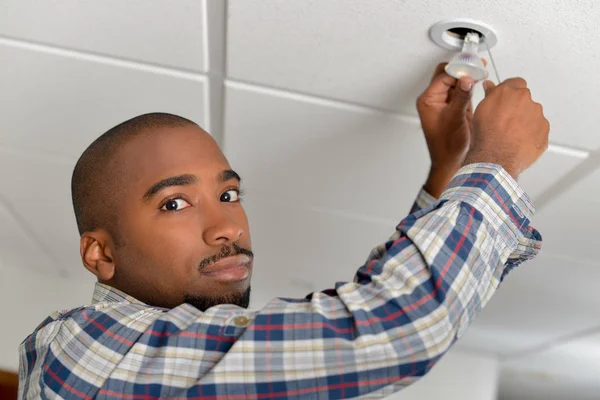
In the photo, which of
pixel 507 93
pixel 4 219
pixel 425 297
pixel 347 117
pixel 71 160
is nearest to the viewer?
pixel 425 297

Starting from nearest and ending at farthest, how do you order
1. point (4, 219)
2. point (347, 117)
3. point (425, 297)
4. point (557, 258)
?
point (425, 297), point (347, 117), point (557, 258), point (4, 219)

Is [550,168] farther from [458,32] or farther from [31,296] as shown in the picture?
[31,296]

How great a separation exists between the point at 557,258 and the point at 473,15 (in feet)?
3.72

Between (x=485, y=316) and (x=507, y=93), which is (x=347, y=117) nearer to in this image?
(x=507, y=93)

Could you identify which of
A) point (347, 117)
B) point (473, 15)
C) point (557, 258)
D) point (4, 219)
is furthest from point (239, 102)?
point (4, 219)

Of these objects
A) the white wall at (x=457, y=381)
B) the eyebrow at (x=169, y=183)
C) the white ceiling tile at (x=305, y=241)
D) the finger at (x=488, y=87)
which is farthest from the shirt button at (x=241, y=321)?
the white wall at (x=457, y=381)

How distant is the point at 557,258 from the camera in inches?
76.0

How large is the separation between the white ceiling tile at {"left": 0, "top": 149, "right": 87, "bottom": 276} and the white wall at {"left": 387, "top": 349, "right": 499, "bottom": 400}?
1.55 meters

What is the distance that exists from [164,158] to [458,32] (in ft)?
1.44

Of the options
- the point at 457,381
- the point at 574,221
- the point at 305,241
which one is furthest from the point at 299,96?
the point at 457,381

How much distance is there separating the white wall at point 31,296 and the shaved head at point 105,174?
75.4 inches

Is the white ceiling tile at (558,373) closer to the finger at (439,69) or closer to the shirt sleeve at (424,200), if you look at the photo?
the shirt sleeve at (424,200)

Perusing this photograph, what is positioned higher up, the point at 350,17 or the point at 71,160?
the point at 71,160

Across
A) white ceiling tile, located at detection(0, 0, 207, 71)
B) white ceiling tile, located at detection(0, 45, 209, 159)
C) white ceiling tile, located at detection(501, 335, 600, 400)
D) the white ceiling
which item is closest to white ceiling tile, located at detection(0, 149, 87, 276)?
the white ceiling
